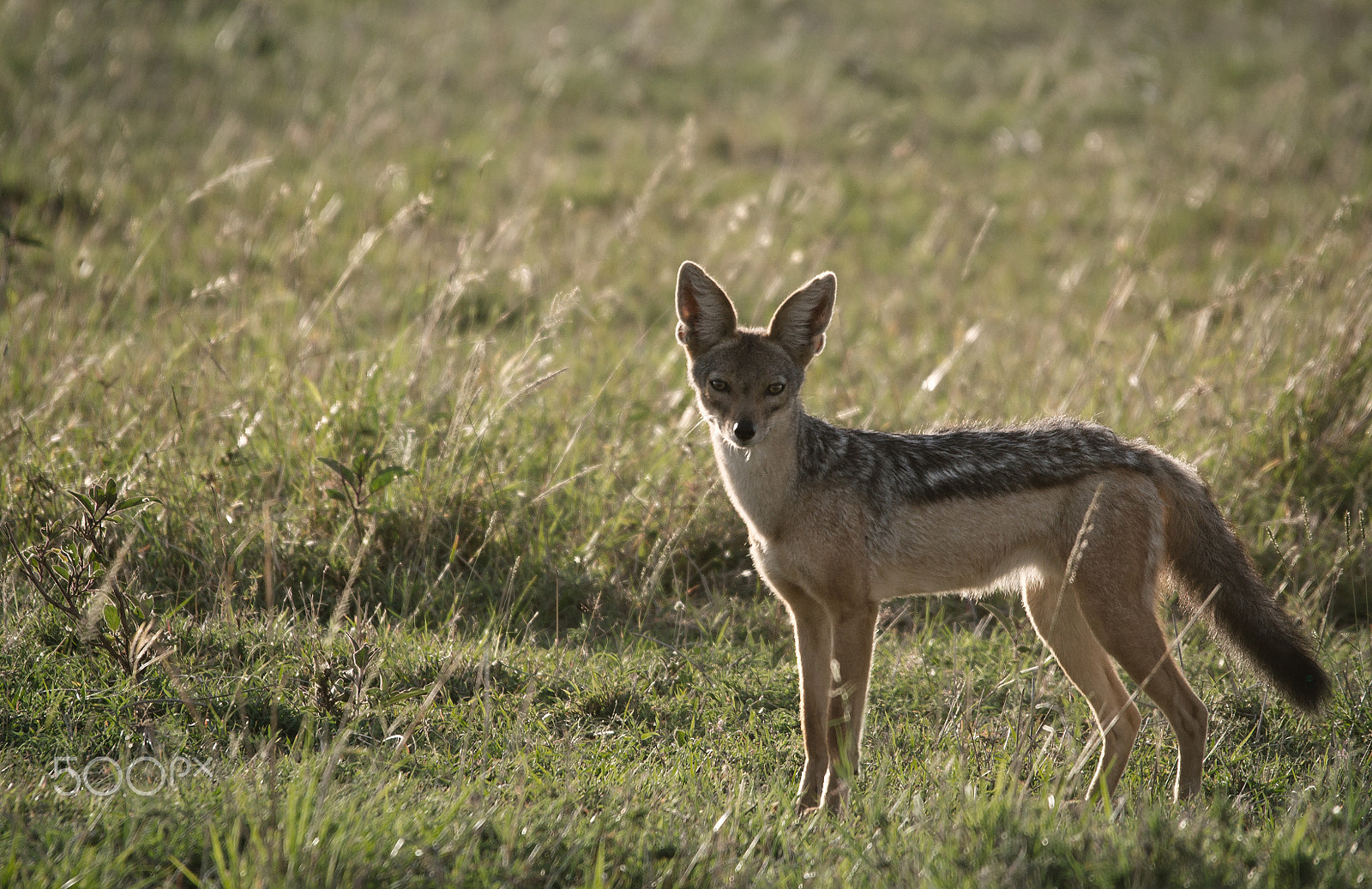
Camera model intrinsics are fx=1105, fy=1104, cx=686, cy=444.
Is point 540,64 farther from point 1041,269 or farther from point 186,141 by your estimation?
point 1041,269

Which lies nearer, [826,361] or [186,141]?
[826,361]

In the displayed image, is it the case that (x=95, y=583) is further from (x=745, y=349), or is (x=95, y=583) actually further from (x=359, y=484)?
(x=745, y=349)

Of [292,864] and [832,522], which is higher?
[832,522]

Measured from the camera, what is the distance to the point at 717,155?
41.1 ft

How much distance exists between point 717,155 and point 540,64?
9.47ft

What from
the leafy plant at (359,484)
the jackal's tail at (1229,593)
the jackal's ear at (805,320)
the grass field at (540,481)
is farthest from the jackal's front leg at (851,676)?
the leafy plant at (359,484)

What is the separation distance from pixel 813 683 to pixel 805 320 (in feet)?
5.08

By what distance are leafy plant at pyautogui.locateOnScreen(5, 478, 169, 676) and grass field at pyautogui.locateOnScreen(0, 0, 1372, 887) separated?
3 cm

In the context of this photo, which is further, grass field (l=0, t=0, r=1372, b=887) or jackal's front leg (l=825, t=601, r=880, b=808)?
jackal's front leg (l=825, t=601, r=880, b=808)

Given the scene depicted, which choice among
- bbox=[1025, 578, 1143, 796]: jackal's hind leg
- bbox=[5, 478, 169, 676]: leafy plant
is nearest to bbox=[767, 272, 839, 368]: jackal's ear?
bbox=[1025, 578, 1143, 796]: jackal's hind leg

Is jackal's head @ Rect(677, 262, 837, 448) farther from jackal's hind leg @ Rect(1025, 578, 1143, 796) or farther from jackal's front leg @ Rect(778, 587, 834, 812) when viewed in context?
jackal's hind leg @ Rect(1025, 578, 1143, 796)

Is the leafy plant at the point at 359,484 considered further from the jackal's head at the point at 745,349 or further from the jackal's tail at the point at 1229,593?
the jackal's tail at the point at 1229,593

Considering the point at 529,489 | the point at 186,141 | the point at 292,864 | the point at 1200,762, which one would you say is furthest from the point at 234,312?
the point at 1200,762

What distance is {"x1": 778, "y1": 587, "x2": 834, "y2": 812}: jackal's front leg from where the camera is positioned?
4246 mm
